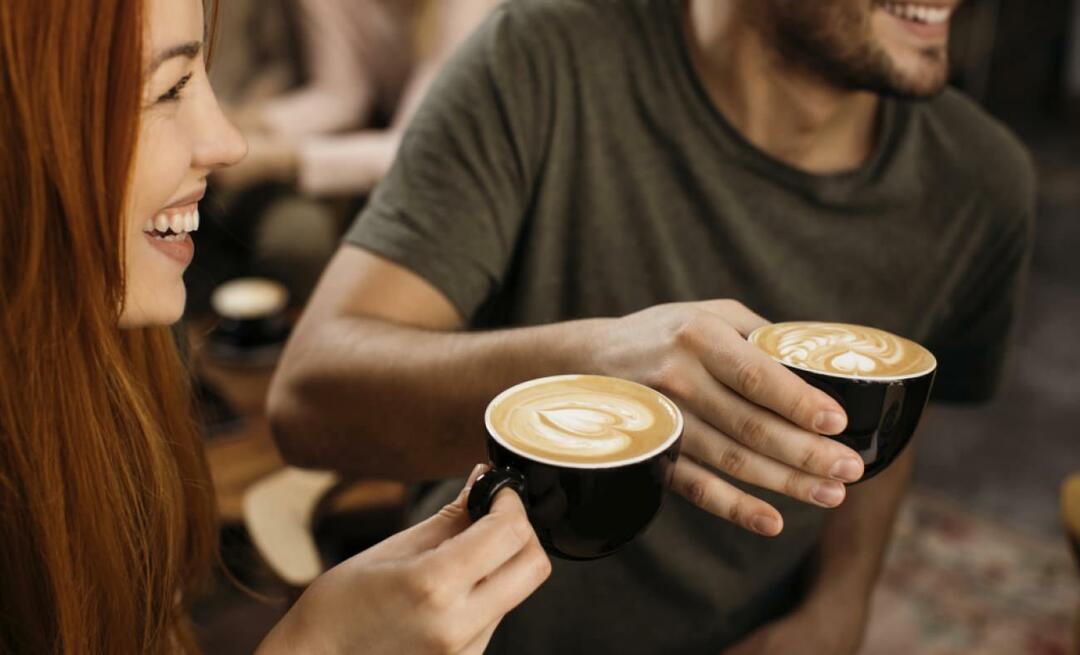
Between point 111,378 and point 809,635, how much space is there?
93 centimetres

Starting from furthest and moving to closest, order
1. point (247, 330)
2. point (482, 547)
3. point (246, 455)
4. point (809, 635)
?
point (247, 330) → point (246, 455) → point (809, 635) → point (482, 547)

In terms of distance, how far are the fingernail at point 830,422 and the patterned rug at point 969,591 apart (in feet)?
6.00

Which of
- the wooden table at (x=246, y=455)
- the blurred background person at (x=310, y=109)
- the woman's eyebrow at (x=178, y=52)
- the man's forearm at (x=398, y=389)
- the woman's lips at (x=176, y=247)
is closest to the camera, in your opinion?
the woman's eyebrow at (x=178, y=52)

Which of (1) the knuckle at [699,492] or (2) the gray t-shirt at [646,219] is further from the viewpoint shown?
(2) the gray t-shirt at [646,219]

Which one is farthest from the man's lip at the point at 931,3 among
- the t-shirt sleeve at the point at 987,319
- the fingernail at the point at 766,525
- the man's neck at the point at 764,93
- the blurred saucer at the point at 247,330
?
the blurred saucer at the point at 247,330

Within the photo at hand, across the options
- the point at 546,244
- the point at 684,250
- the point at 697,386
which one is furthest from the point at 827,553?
the point at 697,386

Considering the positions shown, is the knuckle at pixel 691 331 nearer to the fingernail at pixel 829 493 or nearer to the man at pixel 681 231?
the fingernail at pixel 829 493

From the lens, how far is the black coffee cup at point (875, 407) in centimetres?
73

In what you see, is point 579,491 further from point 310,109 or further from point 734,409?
point 310,109

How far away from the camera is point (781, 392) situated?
71 cm

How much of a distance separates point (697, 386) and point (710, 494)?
89 millimetres

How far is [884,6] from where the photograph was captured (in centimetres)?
115

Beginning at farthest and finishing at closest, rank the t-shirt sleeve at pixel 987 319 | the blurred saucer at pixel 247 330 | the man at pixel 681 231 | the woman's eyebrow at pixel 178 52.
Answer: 1. the blurred saucer at pixel 247 330
2. the t-shirt sleeve at pixel 987 319
3. the man at pixel 681 231
4. the woman's eyebrow at pixel 178 52

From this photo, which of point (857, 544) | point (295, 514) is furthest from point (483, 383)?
point (857, 544)
